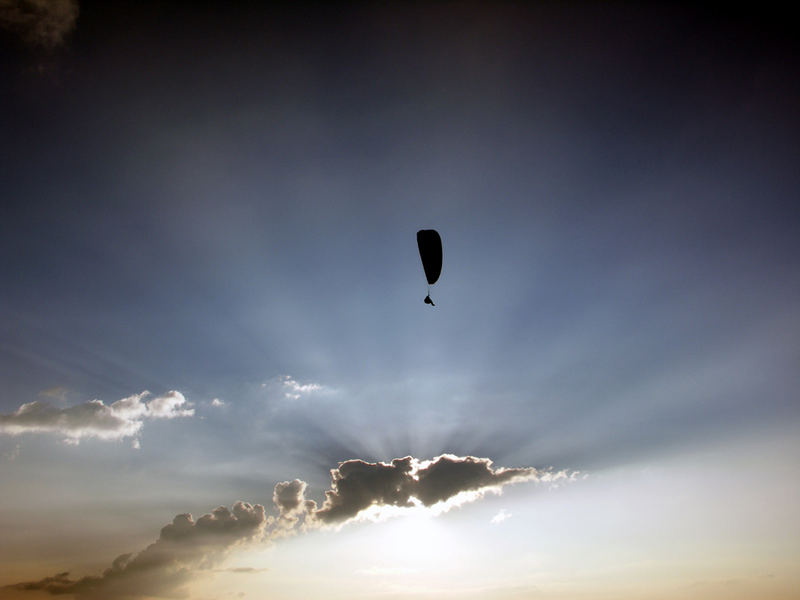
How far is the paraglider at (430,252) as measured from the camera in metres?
54.6

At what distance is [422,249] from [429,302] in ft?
25.0

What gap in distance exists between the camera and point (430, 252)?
5500cm

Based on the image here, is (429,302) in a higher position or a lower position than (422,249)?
lower

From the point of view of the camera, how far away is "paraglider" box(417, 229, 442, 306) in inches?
2151

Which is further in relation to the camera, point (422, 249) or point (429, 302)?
point (422, 249)

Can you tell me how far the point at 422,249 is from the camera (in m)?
55.6

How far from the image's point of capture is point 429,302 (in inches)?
2007
